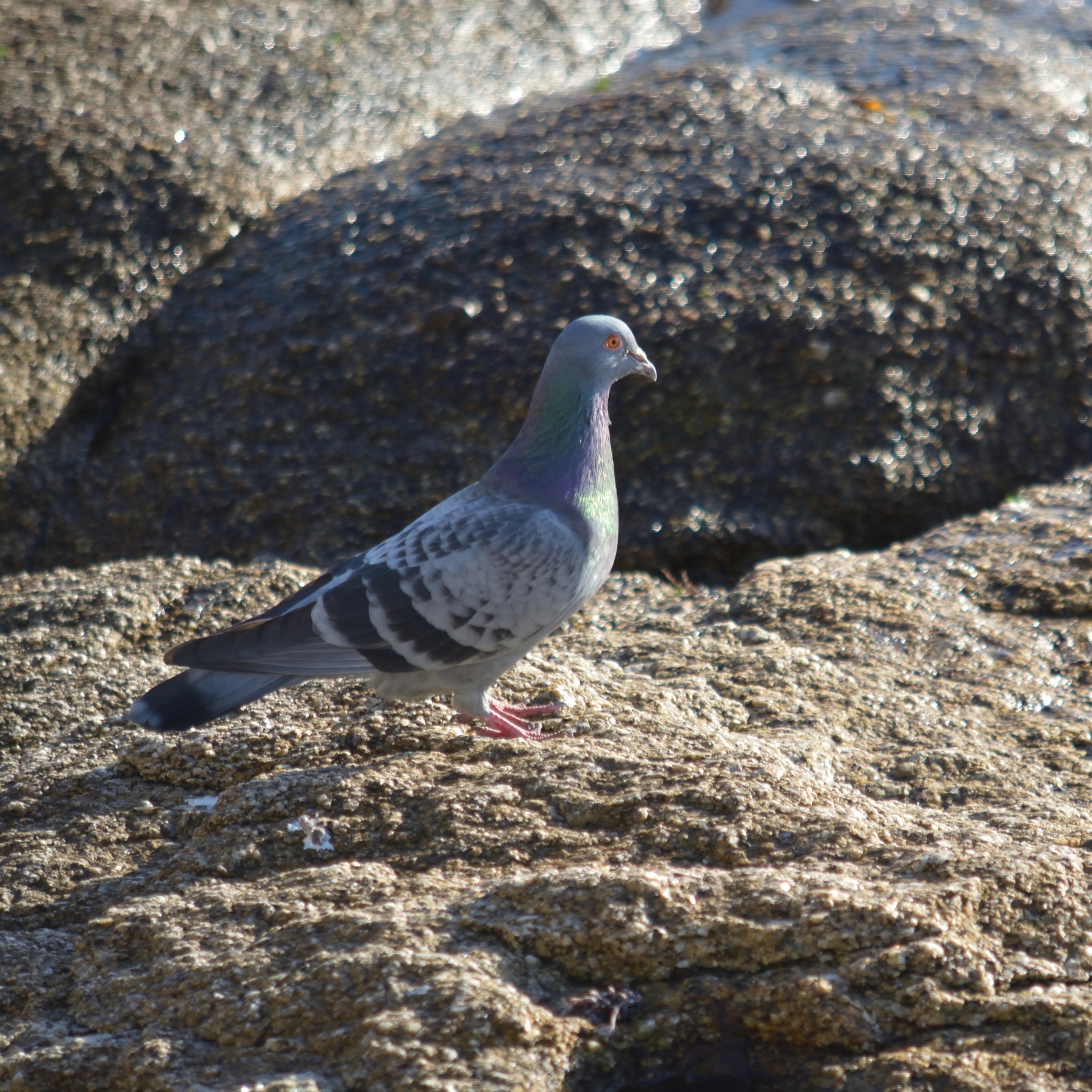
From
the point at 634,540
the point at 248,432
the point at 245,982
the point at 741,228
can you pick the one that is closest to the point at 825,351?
the point at 741,228

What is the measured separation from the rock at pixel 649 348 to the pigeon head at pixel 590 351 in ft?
6.24

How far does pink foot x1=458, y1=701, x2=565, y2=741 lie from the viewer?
343 centimetres

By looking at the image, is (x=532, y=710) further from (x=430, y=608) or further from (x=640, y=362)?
(x=640, y=362)

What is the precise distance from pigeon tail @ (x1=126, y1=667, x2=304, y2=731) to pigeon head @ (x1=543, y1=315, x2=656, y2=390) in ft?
4.25

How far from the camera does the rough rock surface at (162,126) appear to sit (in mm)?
6133

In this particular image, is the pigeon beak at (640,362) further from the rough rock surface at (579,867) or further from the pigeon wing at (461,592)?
the rough rock surface at (579,867)

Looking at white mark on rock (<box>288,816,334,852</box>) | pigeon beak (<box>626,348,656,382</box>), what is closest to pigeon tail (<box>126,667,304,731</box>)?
white mark on rock (<box>288,816,334,852</box>)

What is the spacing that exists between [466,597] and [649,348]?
2.74m

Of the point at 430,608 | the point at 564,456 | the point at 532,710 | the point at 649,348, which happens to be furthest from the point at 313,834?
the point at 649,348

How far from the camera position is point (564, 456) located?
3738mm

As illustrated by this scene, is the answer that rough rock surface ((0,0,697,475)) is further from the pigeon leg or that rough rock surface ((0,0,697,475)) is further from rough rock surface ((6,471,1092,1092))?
the pigeon leg

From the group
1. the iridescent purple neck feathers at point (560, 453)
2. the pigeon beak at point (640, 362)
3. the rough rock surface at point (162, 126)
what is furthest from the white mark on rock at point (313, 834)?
the rough rock surface at point (162, 126)

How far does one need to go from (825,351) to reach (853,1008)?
13.6 ft

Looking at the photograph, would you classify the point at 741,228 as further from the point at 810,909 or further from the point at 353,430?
the point at 810,909
